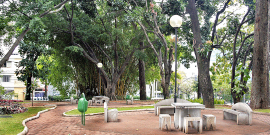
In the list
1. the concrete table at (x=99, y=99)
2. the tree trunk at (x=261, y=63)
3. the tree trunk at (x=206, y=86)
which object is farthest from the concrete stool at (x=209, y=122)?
the concrete table at (x=99, y=99)

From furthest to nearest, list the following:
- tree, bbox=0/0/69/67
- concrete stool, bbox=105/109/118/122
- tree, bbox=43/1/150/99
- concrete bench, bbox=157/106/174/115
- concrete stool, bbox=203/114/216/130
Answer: tree, bbox=43/1/150/99 < tree, bbox=0/0/69/67 < concrete bench, bbox=157/106/174/115 < concrete stool, bbox=105/109/118/122 < concrete stool, bbox=203/114/216/130

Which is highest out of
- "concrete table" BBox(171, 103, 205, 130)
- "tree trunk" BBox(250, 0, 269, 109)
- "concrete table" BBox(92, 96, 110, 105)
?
"tree trunk" BBox(250, 0, 269, 109)

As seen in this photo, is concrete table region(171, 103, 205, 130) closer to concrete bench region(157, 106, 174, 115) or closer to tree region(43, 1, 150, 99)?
concrete bench region(157, 106, 174, 115)

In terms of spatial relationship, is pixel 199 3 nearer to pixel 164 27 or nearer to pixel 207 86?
pixel 164 27

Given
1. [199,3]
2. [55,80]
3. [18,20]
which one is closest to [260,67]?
[199,3]

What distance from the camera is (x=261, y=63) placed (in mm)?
12930

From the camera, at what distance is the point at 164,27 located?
18750 millimetres

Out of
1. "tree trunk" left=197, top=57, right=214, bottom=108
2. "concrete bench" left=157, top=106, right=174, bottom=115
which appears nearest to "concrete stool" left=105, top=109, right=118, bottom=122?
"concrete bench" left=157, top=106, right=174, bottom=115

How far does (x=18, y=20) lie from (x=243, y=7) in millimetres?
14897

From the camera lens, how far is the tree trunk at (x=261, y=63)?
12.8 meters

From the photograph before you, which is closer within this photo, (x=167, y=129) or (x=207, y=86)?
(x=167, y=129)

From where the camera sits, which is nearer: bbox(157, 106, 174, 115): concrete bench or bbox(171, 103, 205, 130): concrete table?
bbox(171, 103, 205, 130): concrete table

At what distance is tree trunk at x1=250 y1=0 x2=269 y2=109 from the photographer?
1281 cm

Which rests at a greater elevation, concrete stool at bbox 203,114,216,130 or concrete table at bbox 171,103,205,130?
concrete table at bbox 171,103,205,130
